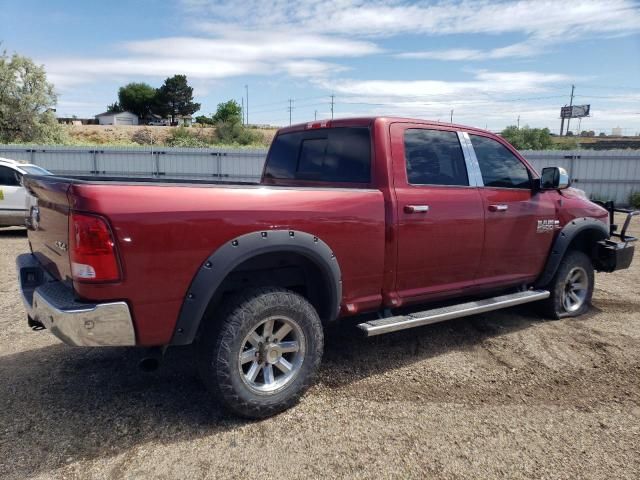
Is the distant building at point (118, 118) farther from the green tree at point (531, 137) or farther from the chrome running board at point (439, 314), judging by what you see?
the chrome running board at point (439, 314)

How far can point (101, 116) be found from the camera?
94.0m

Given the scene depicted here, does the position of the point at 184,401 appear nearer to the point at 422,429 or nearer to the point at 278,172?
the point at 422,429

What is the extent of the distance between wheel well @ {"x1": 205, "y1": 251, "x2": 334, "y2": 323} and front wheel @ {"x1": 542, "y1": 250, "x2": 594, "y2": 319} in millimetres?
2865

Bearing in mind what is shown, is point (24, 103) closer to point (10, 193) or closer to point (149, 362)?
point (10, 193)

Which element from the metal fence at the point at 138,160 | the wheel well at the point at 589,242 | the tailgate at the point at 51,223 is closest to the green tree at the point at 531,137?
the metal fence at the point at 138,160

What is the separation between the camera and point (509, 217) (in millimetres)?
4492

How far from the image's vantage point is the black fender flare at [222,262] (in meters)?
2.84

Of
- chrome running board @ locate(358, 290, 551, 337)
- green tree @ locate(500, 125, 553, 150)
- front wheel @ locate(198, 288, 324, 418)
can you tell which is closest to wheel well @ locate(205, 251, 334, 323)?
front wheel @ locate(198, 288, 324, 418)

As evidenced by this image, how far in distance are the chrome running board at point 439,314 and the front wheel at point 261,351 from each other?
0.47m

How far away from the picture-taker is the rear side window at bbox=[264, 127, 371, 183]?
12.7ft

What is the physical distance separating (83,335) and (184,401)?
1.08m

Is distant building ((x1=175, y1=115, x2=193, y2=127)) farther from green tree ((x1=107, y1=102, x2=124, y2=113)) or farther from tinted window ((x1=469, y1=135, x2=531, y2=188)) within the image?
tinted window ((x1=469, y1=135, x2=531, y2=188))

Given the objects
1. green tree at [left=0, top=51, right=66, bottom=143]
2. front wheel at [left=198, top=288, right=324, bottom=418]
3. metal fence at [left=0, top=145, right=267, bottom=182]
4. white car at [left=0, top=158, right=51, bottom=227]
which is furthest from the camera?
green tree at [left=0, top=51, right=66, bottom=143]

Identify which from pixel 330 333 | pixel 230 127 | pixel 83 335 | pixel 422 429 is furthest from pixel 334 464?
pixel 230 127
